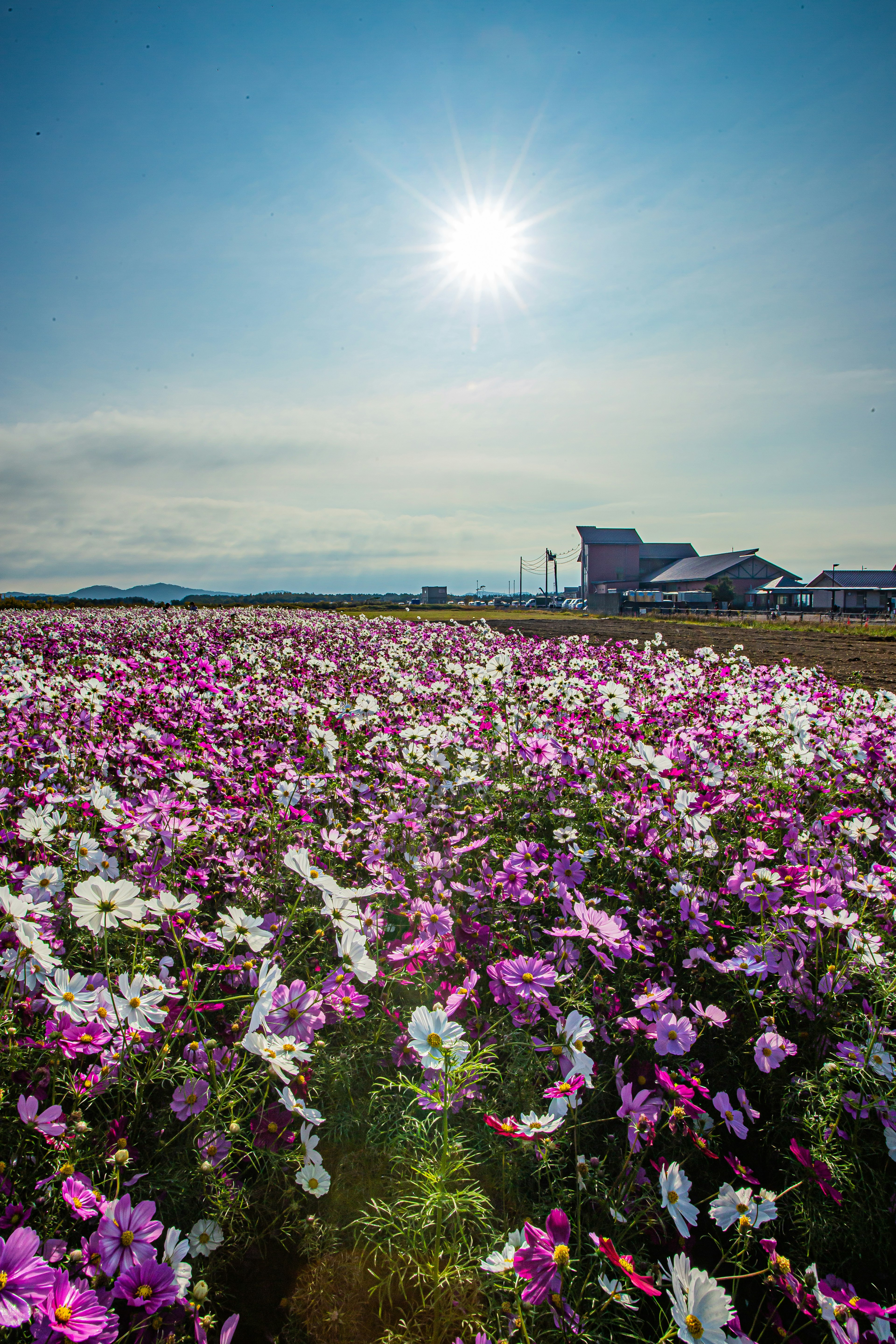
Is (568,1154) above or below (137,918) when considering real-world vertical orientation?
below

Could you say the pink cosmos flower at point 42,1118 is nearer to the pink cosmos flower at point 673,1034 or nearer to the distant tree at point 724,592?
the pink cosmos flower at point 673,1034

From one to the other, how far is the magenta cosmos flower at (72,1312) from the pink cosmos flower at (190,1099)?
18.7 inches

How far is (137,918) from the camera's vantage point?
159 centimetres

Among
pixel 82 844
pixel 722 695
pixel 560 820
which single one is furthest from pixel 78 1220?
pixel 722 695

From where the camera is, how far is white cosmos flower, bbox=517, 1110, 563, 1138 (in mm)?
1324

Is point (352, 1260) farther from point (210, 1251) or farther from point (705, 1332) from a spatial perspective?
point (705, 1332)

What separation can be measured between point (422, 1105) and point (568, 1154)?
0.68 metres

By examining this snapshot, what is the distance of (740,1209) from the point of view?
4.72ft

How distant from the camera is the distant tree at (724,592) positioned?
5506 centimetres

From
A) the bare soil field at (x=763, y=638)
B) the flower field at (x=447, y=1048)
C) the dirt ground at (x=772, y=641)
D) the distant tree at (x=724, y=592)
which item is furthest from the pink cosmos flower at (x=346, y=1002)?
the distant tree at (x=724, y=592)

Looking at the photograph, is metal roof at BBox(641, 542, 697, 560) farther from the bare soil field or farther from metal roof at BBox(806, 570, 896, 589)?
the bare soil field

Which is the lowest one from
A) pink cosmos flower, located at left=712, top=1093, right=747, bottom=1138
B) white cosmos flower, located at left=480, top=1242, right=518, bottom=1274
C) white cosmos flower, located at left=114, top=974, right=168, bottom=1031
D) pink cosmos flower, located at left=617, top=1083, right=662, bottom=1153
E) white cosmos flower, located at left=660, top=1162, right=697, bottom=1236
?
pink cosmos flower, located at left=712, top=1093, right=747, bottom=1138

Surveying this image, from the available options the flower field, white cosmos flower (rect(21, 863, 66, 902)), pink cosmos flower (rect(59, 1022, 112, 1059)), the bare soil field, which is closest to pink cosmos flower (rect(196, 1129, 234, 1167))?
the flower field

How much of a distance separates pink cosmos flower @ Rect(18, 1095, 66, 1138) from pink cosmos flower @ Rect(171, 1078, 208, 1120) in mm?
242
